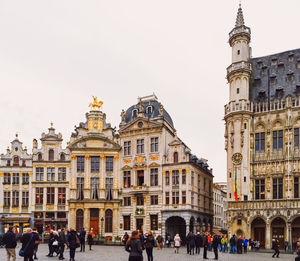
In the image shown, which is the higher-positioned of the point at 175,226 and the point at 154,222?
the point at 154,222

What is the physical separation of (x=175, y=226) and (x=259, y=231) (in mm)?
11927

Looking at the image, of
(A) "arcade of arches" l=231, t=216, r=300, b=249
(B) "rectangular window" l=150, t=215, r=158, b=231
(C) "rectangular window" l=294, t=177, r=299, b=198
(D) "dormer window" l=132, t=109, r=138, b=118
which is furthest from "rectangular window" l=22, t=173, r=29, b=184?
(C) "rectangular window" l=294, t=177, r=299, b=198

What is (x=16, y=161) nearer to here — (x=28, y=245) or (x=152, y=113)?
(x=152, y=113)

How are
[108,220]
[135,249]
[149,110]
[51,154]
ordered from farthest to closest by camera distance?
[51,154], [149,110], [108,220], [135,249]

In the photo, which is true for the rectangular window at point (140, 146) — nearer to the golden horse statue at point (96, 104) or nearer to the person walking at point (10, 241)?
the golden horse statue at point (96, 104)

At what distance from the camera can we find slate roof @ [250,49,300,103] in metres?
50.2

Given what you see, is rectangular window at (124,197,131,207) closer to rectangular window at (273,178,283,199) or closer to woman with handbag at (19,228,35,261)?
rectangular window at (273,178,283,199)

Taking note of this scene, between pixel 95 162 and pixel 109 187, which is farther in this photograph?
pixel 95 162

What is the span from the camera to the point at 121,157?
57.0 meters

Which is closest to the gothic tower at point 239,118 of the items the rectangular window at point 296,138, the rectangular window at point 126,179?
the rectangular window at point 296,138

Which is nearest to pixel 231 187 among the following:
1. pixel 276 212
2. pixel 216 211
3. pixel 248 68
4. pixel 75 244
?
pixel 276 212

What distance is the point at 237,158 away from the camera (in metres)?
48.9

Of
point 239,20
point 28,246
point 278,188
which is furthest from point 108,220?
point 28,246

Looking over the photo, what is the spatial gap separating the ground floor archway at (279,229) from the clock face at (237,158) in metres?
7.57
